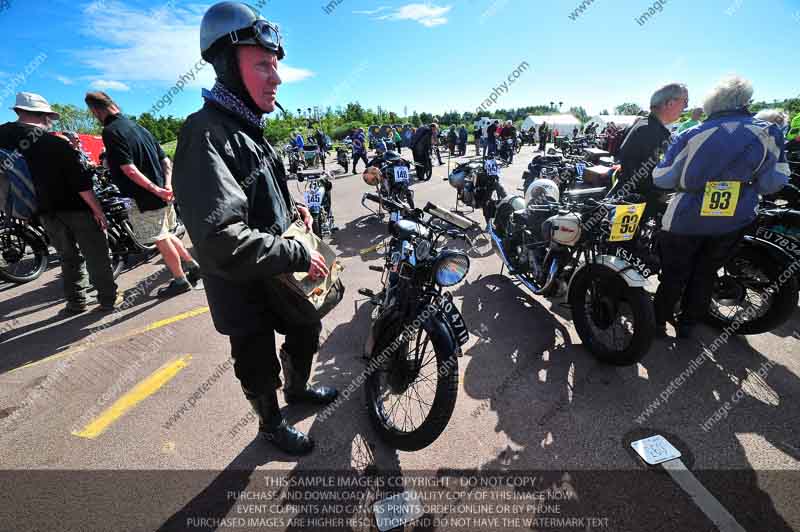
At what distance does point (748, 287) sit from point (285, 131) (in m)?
47.9

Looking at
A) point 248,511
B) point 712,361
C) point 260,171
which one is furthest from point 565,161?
point 248,511

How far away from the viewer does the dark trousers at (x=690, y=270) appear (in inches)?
104

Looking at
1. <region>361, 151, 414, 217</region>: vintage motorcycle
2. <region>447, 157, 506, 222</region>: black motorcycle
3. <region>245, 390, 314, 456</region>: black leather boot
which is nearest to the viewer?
<region>245, 390, 314, 456</region>: black leather boot

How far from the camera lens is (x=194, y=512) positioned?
176cm

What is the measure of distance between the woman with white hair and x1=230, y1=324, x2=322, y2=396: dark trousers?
282 centimetres

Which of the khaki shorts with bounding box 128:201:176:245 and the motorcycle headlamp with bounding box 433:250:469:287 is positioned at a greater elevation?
the khaki shorts with bounding box 128:201:176:245

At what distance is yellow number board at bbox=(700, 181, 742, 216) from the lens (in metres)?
2.43

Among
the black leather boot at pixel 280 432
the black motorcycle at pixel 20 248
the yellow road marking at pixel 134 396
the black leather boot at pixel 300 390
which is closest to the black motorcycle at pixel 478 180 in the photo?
the black leather boot at pixel 300 390

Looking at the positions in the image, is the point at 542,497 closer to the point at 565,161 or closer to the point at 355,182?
the point at 565,161

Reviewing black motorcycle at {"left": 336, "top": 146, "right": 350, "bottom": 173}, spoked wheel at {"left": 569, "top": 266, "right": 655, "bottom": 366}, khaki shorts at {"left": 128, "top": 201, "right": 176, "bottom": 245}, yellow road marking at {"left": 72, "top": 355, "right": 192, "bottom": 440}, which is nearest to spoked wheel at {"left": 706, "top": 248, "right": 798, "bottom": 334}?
spoked wheel at {"left": 569, "top": 266, "right": 655, "bottom": 366}

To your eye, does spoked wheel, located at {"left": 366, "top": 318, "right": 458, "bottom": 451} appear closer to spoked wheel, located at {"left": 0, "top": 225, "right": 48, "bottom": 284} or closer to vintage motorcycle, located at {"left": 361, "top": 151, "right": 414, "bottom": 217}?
vintage motorcycle, located at {"left": 361, "top": 151, "right": 414, "bottom": 217}

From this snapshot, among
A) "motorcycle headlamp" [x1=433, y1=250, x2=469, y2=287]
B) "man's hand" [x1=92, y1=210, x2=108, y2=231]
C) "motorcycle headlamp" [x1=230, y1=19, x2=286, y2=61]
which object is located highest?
"motorcycle headlamp" [x1=230, y1=19, x2=286, y2=61]

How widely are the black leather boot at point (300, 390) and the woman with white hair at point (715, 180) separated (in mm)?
2890

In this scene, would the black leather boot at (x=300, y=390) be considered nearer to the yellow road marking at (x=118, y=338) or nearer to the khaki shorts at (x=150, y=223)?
the yellow road marking at (x=118, y=338)
